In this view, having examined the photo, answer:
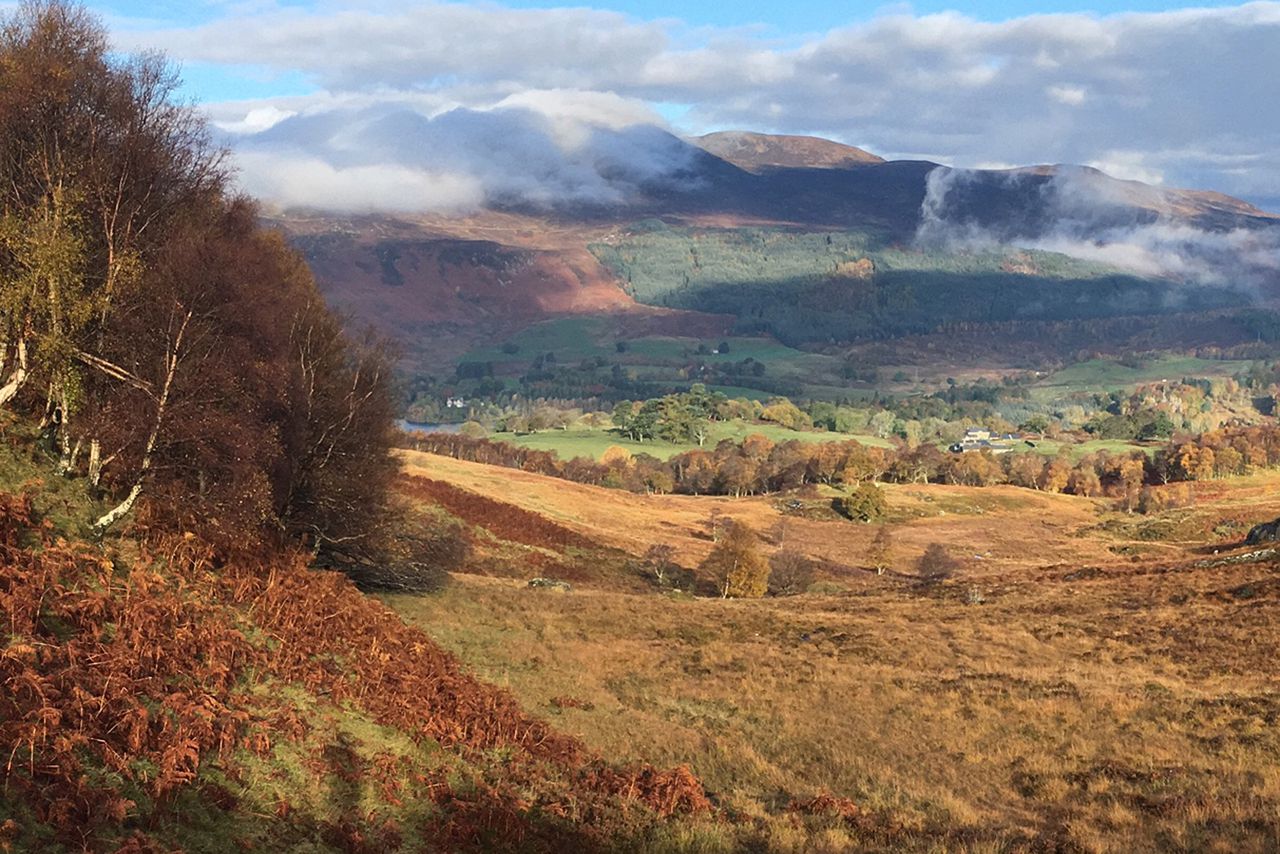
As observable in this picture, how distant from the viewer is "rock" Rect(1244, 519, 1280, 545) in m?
66.9

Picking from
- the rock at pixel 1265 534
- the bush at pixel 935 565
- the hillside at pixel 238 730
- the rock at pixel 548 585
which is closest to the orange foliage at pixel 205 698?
the hillside at pixel 238 730

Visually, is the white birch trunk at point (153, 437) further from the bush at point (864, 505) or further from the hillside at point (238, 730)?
the bush at point (864, 505)

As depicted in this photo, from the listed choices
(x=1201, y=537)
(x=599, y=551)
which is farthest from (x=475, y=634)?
(x=1201, y=537)

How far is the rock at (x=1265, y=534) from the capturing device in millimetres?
66881

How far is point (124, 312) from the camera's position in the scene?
2331cm

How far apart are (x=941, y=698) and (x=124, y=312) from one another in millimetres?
23772

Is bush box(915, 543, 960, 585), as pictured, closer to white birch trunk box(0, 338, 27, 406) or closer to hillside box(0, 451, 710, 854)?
hillside box(0, 451, 710, 854)

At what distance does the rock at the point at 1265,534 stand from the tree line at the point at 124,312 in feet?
217

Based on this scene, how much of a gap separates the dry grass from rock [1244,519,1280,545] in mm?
19486

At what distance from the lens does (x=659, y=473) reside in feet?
554

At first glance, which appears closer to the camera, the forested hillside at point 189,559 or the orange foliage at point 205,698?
the orange foliage at point 205,698

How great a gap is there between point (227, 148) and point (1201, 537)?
410 feet

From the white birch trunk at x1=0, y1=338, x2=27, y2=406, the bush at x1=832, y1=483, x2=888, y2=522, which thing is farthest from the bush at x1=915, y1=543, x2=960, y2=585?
the white birch trunk at x1=0, y1=338, x2=27, y2=406

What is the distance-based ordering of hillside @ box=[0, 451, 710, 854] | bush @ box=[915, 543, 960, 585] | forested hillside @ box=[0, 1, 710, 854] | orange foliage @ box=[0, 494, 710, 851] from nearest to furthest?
hillside @ box=[0, 451, 710, 854]
orange foliage @ box=[0, 494, 710, 851]
forested hillside @ box=[0, 1, 710, 854]
bush @ box=[915, 543, 960, 585]
